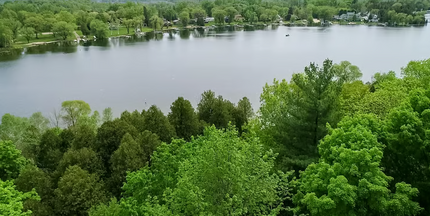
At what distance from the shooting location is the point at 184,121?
1684 centimetres

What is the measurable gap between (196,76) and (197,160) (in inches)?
1222

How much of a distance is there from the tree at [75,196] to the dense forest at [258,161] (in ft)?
0.11

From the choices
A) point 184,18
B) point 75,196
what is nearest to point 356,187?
point 75,196

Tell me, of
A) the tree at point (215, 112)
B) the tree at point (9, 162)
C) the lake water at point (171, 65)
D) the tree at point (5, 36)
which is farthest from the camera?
the tree at point (5, 36)

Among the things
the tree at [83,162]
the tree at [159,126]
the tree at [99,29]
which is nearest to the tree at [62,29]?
the tree at [99,29]

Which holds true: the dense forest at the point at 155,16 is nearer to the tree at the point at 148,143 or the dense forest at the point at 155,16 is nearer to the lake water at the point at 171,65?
the lake water at the point at 171,65

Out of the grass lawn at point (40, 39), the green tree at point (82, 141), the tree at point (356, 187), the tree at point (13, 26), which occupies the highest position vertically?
the tree at point (13, 26)

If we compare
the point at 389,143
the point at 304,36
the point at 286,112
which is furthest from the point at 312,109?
the point at 304,36

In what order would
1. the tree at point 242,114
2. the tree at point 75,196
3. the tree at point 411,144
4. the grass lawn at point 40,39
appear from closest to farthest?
1. the tree at point 411,144
2. the tree at point 75,196
3. the tree at point 242,114
4. the grass lawn at point 40,39

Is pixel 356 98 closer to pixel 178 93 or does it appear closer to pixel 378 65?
pixel 178 93

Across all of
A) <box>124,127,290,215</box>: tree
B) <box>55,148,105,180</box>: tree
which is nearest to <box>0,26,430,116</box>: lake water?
<box>55,148,105,180</box>: tree

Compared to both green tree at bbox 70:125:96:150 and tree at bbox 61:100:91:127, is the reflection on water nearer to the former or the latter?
tree at bbox 61:100:91:127

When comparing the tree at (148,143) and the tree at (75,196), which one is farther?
the tree at (148,143)

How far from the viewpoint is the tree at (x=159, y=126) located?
15.8m
